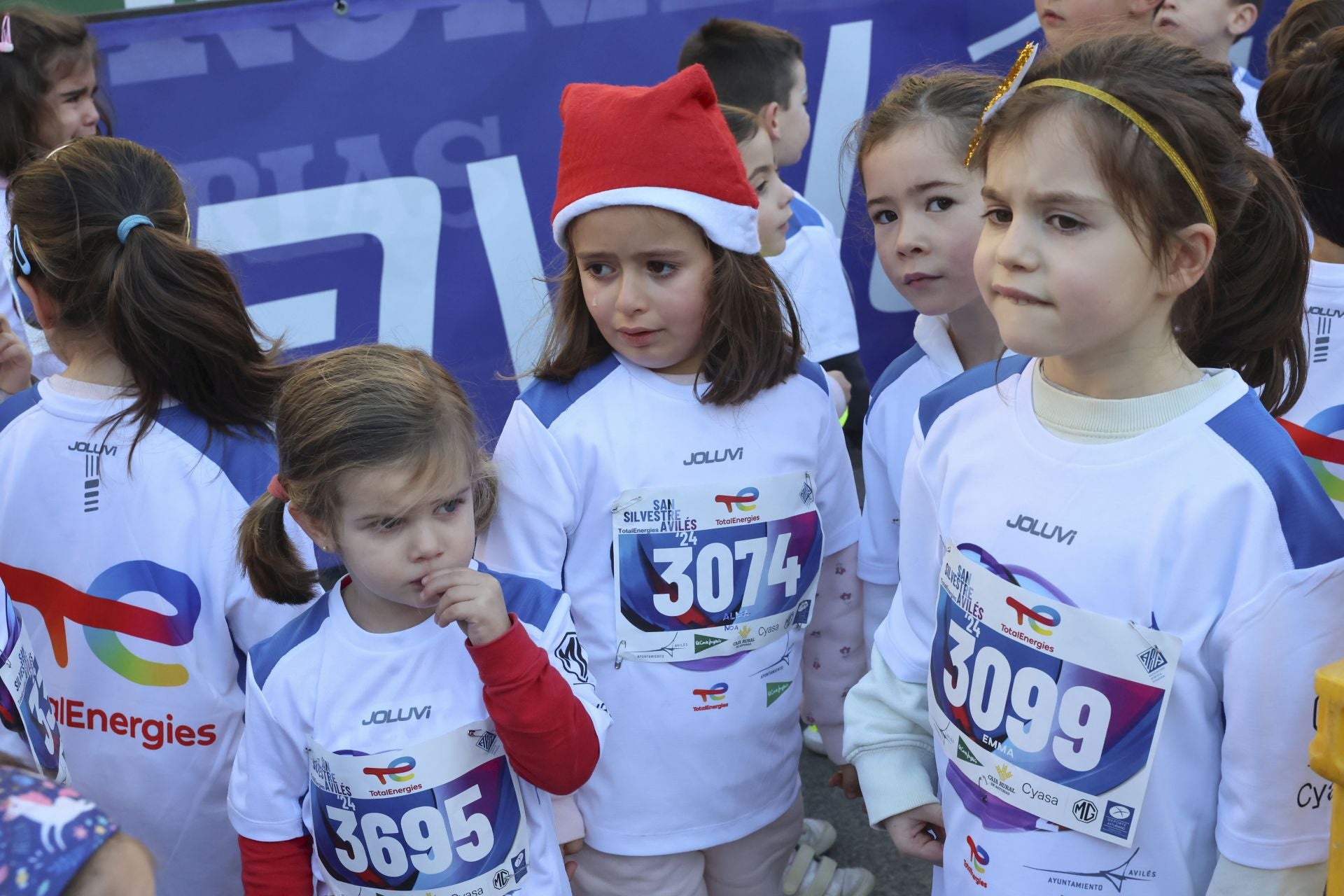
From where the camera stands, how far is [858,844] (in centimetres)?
316

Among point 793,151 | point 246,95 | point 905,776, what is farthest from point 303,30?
point 905,776

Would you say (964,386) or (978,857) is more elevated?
(964,386)

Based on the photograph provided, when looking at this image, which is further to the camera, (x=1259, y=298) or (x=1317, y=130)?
(x=1317, y=130)

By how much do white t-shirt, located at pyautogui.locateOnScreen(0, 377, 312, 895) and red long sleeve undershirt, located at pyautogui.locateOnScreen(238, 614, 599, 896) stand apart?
1.28 ft

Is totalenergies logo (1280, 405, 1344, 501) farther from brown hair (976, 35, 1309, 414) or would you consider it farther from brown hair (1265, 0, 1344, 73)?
brown hair (1265, 0, 1344, 73)

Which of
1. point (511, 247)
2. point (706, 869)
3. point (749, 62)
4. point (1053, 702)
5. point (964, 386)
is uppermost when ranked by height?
point (749, 62)

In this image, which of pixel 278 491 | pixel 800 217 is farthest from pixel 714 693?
pixel 800 217

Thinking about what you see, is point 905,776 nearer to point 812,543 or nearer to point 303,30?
point 812,543

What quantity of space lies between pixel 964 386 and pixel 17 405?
5.66 feet

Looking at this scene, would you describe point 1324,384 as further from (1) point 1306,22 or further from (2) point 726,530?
(1) point 1306,22

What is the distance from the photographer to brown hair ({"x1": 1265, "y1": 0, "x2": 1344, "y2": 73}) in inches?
131

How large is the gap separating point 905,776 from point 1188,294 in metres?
0.80

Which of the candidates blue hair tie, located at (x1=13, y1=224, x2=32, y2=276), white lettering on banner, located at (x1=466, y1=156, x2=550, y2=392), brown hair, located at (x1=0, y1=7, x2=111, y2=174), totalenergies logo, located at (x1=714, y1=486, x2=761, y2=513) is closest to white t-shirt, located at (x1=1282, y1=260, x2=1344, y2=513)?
totalenergies logo, located at (x1=714, y1=486, x2=761, y2=513)

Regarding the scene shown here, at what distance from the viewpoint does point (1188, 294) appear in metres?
1.61
